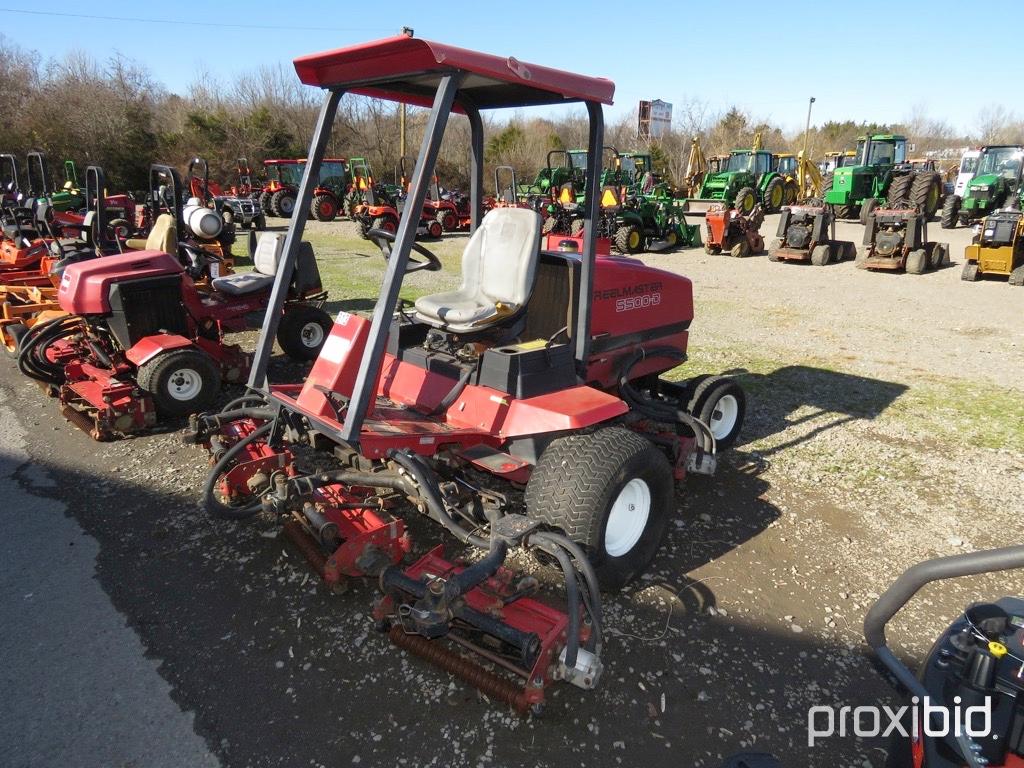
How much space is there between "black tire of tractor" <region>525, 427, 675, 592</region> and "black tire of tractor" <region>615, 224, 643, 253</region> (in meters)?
11.7

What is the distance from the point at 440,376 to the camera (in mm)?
3477

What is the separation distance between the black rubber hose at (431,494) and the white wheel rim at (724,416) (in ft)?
7.85

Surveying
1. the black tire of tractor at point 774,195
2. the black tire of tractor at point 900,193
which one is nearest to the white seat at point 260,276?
the black tire of tractor at point 900,193

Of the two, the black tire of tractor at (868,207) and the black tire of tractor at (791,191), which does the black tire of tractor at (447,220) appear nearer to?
the black tire of tractor at (868,207)

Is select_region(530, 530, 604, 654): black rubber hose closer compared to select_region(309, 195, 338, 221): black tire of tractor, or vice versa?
select_region(530, 530, 604, 654): black rubber hose

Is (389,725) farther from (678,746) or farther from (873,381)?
(873,381)

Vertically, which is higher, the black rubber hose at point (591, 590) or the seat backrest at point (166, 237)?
the seat backrest at point (166, 237)

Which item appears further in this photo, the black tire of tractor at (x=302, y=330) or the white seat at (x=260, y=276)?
the black tire of tractor at (x=302, y=330)

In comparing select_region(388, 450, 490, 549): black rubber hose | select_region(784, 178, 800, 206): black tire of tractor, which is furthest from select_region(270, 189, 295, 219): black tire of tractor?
select_region(388, 450, 490, 549): black rubber hose

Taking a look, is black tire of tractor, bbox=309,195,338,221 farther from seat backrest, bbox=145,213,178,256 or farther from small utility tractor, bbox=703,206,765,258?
seat backrest, bbox=145,213,178,256

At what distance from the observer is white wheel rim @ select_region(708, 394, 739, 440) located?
4.43 meters

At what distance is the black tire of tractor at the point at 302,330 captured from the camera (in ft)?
20.6

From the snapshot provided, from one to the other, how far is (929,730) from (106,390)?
5.00 meters

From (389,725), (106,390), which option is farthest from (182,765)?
(106,390)
